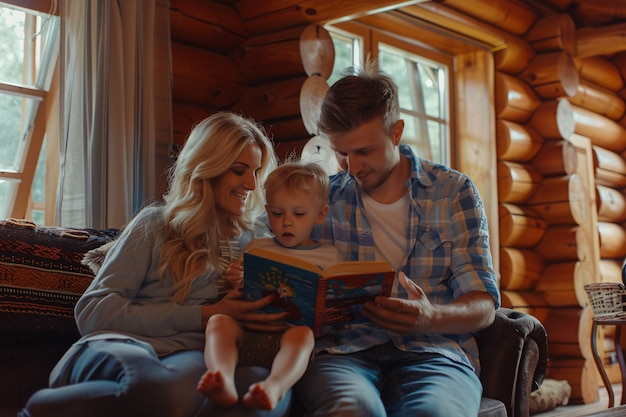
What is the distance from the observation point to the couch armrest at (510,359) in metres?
2.32

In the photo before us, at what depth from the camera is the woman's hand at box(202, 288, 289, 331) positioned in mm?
2066

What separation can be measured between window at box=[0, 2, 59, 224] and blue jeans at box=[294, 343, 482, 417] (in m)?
2.05

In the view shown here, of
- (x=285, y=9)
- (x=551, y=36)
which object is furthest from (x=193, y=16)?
(x=551, y=36)

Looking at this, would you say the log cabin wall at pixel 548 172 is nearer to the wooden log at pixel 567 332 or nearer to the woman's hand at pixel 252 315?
the wooden log at pixel 567 332

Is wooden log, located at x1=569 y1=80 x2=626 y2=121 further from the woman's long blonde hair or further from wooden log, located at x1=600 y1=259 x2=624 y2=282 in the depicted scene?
the woman's long blonde hair

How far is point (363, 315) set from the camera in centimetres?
214

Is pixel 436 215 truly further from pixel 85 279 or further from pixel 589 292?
pixel 589 292

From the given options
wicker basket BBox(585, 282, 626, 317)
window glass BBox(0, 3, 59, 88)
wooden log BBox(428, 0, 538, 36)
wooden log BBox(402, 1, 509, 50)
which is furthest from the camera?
wooden log BBox(428, 0, 538, 36)

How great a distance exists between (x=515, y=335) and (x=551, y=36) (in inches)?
159

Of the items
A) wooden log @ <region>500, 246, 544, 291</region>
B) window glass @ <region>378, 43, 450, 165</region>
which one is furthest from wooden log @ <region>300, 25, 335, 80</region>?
wooden log @ <region>500, 246, 544, 291</region>

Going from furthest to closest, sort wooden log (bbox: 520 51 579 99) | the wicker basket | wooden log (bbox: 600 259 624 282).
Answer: wooden log (bbox: 600 259 624 282) → wooden log (bbox: 520 51 579 99) → the wicker basket

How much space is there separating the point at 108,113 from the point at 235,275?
1434mm

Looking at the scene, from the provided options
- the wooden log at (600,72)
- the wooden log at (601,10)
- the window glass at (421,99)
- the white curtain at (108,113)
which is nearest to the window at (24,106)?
the white curtain at (108,113)

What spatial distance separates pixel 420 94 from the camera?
5500 mm
